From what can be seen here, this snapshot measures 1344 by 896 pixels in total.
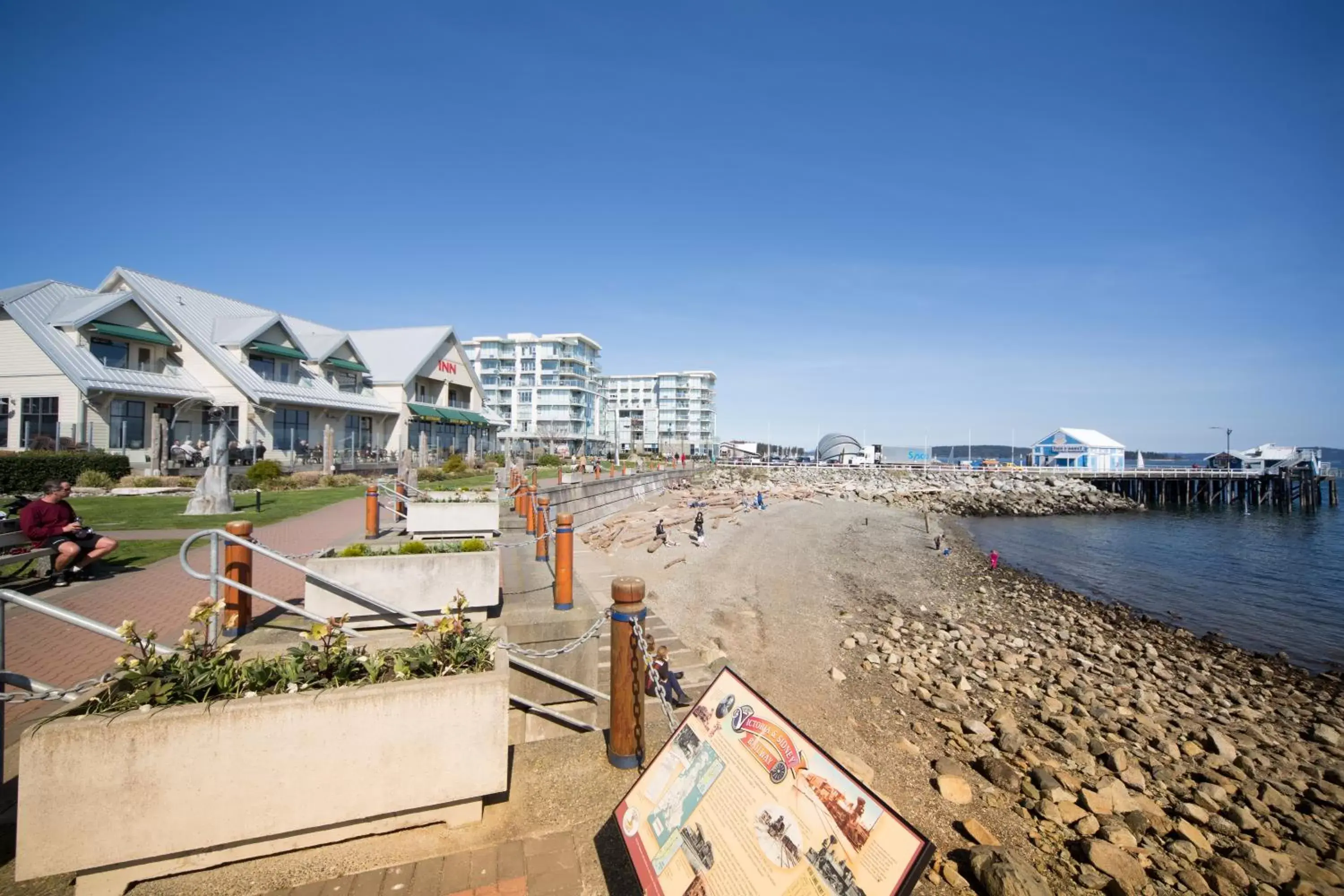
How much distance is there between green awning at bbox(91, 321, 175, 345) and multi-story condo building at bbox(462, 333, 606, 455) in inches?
1837

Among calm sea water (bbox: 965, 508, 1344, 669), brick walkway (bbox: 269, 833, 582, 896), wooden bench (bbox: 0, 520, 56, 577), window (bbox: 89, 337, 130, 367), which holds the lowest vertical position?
calm sea water (bbox: 965, 508, 1344, 669)

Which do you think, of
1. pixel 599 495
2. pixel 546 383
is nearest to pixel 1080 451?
pixel 546 383

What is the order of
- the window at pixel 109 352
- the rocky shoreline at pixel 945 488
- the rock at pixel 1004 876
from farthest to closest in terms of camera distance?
the rocky shoreline at pixel 945 488 → the window at pixel 109 352 → the rock at pixel 1004 876

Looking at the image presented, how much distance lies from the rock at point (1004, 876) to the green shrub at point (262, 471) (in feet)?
92.1

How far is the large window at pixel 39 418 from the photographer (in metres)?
23.9

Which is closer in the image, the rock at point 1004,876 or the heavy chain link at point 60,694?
the heavy chain link at point 60,694

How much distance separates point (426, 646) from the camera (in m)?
3.92

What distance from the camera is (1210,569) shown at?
26.6m

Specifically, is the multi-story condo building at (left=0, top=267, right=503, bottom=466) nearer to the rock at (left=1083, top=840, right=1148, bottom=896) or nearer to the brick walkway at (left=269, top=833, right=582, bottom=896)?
the brick walkway at (left=269, top=833, right=582, bottom=896)

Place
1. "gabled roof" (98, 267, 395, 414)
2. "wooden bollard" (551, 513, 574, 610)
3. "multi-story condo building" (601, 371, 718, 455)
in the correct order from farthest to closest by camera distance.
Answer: "multi-story condo building" (601, 371, 718, 455), "gabled roof" (98, 267, 395, 414), "wooden bollard" (551, 513, 574, 610)

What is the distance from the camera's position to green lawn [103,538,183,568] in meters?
10.5

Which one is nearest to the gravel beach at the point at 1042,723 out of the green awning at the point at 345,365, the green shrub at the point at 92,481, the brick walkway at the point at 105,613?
the brick walkway at the point at 105,613

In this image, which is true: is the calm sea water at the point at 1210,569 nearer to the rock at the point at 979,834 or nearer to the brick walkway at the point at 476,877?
the rock at the point at 979,834

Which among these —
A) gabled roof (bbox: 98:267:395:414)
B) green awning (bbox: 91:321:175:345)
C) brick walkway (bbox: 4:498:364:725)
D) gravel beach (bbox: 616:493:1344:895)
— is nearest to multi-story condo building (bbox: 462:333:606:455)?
gabled roof (bbox: 98:267:395:414)
